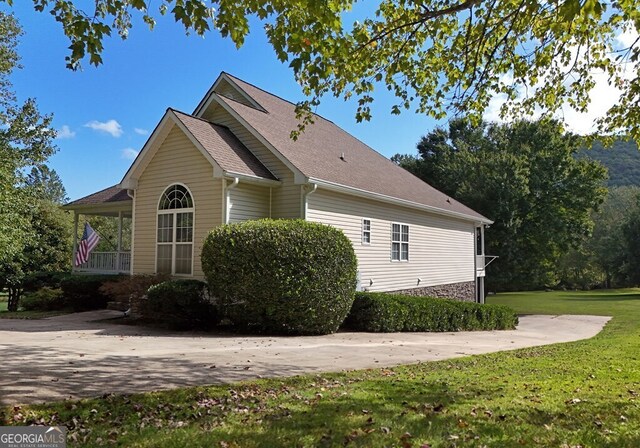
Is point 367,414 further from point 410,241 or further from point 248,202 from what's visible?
point 410,241

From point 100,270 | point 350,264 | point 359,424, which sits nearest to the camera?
point 359,424

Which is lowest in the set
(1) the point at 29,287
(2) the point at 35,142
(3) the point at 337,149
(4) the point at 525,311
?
(4) the point at 525,311

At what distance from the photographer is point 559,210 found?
3281 centimetres

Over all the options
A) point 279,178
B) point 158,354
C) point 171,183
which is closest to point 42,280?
point 171,183

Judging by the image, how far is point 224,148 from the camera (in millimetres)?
13922

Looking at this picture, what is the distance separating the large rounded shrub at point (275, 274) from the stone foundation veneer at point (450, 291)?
814cm

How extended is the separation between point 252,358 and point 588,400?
4849mm

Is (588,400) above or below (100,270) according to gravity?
below

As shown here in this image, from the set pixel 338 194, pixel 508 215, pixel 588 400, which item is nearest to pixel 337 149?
pixel 338 194

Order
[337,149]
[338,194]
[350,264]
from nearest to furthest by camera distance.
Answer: [350,264]
[338,194]
[337,149]

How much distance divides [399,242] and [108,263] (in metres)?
11.3

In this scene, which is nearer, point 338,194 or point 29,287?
point 338,194

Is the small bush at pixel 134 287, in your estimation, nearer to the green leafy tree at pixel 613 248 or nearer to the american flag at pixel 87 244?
the american flag at pixel 87 244

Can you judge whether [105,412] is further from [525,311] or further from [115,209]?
[525,311]
